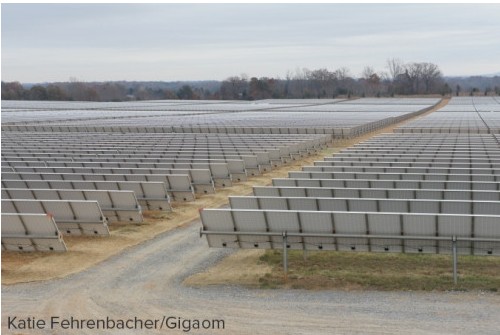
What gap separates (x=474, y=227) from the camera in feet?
34.3

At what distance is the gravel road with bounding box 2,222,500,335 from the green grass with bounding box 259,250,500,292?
1.22 feet

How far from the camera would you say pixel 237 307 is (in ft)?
30.6

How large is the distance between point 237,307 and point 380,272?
9.42ft

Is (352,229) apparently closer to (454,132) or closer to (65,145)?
(65,145)

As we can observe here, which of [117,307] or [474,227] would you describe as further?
[474,227]

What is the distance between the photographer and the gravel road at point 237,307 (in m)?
8.45

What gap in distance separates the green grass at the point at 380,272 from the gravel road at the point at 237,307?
0.37 meters

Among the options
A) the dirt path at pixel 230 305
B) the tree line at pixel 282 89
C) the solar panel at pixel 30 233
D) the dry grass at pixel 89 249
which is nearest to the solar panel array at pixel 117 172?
the solar panel at pixel 30 233

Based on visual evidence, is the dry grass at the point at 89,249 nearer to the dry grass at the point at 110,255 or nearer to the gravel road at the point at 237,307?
the dry grass at the point at 110,255

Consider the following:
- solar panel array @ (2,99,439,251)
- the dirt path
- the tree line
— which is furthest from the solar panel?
the tree line

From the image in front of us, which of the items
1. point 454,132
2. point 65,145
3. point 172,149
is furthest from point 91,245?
point 454,132

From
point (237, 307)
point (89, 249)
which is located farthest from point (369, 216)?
point (89, 249)

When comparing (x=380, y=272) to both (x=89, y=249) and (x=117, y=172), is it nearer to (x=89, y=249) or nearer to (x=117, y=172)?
(x=89, y=249)

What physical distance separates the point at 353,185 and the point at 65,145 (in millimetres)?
19619
